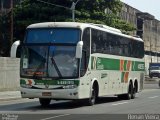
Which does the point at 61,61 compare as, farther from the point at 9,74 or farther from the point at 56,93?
the point at 9,74

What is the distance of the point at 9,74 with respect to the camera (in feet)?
124

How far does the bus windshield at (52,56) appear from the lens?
72.5ft

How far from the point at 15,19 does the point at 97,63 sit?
38.9m

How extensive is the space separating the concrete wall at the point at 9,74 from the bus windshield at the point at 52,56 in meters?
14.2

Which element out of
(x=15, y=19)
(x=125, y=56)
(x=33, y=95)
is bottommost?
(x=33, y=95)

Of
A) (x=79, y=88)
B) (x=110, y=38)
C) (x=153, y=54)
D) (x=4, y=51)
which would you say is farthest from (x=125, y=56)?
(x=153, y=54)

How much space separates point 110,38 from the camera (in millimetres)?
26812

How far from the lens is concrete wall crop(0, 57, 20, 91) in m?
36.9

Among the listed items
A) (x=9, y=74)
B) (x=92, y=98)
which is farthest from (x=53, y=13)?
(x=92, y=98)

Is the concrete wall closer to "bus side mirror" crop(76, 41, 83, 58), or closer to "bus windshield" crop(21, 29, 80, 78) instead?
"bus windshield" crop(21, 29, 80, 78)

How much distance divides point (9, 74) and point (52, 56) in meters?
16.2

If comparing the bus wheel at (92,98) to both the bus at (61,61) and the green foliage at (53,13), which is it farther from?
the green foliage at (53,13)

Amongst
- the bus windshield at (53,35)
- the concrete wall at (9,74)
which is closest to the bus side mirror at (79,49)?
the bus windshield at (53,35)

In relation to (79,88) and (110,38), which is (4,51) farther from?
(79,88)
